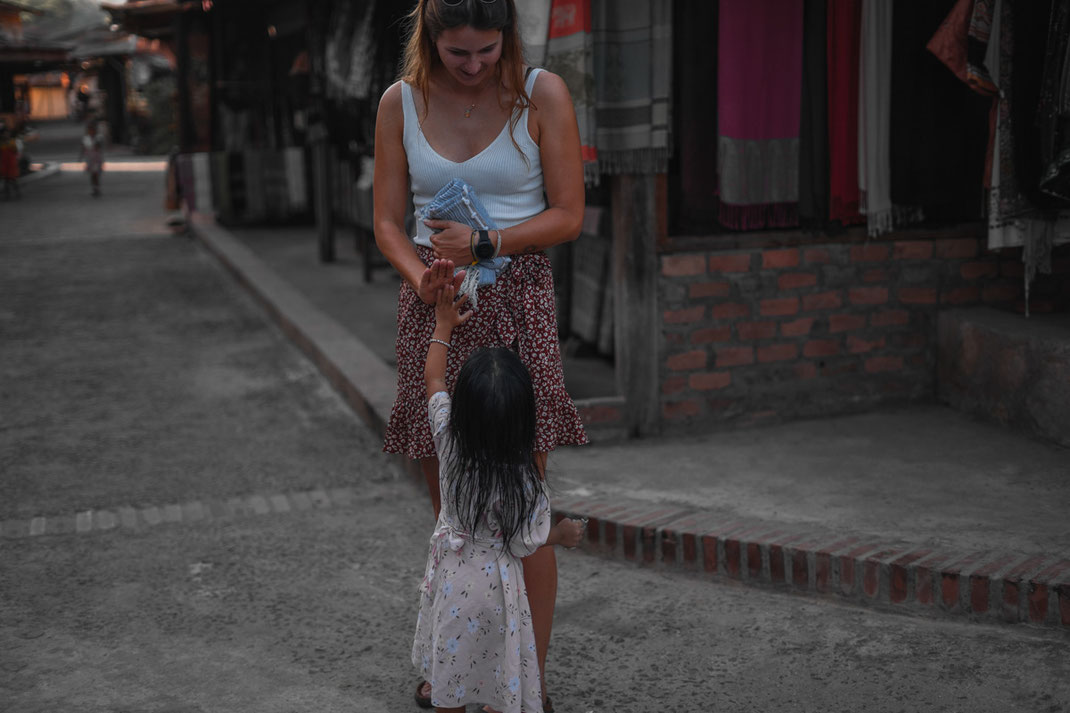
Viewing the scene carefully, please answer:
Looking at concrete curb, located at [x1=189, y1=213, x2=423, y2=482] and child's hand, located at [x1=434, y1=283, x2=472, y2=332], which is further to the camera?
concrete curb, located at [x1=189, y1=213, x2=423, y2=482]

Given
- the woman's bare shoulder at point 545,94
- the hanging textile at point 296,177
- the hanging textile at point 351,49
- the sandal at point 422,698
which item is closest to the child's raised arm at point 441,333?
the woman's bare shoulder at point 545,94

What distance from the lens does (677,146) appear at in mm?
5160

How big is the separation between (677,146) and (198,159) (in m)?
9.75

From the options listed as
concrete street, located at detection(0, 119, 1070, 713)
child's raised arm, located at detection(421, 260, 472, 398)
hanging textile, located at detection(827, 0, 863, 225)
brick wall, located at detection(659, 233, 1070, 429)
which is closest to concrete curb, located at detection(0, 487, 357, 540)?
concrete street, located at detection(0, 119, 1070, 713)

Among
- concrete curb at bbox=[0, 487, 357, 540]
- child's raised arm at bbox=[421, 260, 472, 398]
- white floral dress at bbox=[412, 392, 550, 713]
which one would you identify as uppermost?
child's raised arm at bbox=[421, 260, 472, 398]

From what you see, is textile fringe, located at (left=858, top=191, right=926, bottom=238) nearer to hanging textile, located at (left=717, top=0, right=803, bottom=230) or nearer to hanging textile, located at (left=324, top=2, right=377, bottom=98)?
hanging textile, located at (left=717, top=0, right=803, bottom=230)

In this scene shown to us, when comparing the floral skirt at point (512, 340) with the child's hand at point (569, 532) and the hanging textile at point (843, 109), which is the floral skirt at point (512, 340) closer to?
the child's hand at point (569, 532)

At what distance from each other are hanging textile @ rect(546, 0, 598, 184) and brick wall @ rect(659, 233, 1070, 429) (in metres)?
0.64

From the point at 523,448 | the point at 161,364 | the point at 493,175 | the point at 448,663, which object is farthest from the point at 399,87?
Result: the point at 161,364

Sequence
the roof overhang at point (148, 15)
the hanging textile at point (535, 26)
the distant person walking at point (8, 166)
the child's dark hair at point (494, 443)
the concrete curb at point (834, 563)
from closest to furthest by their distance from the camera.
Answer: the child's dark hair at point (494, 443)
the concrete curb at point (834, 563)
the hanging textile at point (535, 26)
the roof overhang at point (148, 15)
the distant person walking at point (8, 166)

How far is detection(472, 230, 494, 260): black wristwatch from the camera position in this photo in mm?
2766

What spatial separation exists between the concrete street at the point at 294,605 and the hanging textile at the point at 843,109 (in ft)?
6.90

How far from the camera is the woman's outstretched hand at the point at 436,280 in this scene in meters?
2.70

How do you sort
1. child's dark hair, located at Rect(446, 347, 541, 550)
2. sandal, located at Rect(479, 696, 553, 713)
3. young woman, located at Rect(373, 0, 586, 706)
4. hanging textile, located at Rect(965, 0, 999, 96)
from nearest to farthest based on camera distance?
child's dark hair, located at Rect(446, 347, 541, 550) → young woman, located at Rect(373, 0, 586, 706) → sandal, located at Rect(479, 696, 553, 713) → hanging textile, located at Rect(965, 0, 999, 96)
